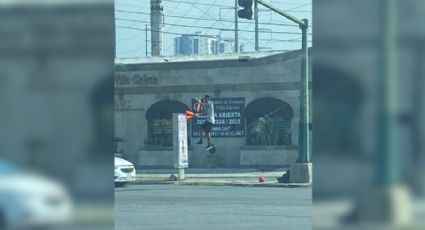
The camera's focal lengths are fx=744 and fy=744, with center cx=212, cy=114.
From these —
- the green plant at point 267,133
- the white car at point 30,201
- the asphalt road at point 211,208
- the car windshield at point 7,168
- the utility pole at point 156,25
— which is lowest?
the asphalt road at point 211,208

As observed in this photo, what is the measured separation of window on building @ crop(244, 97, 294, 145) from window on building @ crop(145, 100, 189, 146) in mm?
1978

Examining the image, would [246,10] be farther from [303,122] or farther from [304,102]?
[303,122]

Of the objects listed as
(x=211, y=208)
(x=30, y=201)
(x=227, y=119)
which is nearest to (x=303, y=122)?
(x=211, y=208)

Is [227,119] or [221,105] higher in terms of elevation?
[221,105]

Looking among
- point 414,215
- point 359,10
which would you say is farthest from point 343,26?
point 414,215

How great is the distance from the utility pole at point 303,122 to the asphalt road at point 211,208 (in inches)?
20.7

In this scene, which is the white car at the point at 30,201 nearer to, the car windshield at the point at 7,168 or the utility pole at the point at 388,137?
the car windshield at the point at 7,168

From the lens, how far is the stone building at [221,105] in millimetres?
21031

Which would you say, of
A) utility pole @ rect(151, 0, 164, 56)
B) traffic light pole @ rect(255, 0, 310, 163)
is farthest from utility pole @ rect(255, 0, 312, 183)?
utility pole @ rect(151, 0, 164, 56)

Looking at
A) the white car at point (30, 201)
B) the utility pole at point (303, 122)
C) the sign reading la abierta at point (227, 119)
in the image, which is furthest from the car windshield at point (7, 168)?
the sign reading la abierta at point (227, 119)

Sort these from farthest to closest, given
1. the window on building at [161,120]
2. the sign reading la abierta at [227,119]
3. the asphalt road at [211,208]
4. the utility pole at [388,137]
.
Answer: the window on building at [161,120]
the sign reading la abierta at [227,119]
the asphalt road at [211,208]
the utility pole at [388,137]

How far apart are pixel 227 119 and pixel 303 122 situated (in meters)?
9.57

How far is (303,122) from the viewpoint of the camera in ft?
40.1

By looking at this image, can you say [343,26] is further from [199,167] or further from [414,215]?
[199,167]
